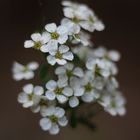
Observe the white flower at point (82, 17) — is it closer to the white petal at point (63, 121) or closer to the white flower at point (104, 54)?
the white flower at point (104, 54)

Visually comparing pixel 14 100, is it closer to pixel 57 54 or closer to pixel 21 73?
pixel 21 73

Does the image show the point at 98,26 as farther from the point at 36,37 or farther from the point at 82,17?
the point at 36,37

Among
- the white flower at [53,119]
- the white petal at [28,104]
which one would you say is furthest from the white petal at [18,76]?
the white flower at [53,119]

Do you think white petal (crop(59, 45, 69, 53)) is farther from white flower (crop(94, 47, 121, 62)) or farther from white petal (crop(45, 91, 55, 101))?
white flower (crop(94, 47, 121, 62))

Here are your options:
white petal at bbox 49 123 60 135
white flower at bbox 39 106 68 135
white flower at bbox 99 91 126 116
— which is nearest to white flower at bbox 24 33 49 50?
white flower at bbox 39 106 68 135

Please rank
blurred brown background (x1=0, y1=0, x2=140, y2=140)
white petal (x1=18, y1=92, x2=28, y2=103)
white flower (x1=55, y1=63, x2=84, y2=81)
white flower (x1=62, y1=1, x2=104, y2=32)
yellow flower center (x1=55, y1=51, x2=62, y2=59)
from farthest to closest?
blurred brown background (x1=0, y1=0, x2=140, y2=140)
white flower (x1=62, y1=1, x2=104, y2=32)
white petal (x1=18, y1=92, x2=28, y2=103)
white flower (x1=55, y1=63, x2=84, y2=81)
yellow flower center (x1=55, y1=51, x2=62, y2=59)

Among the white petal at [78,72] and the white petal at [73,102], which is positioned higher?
the white petal at [78,72]

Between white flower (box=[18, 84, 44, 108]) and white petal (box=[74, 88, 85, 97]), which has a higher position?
white petal (box=[74, 88, 85, 97])
